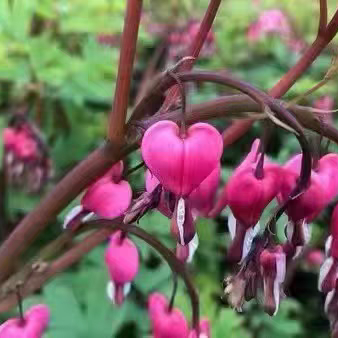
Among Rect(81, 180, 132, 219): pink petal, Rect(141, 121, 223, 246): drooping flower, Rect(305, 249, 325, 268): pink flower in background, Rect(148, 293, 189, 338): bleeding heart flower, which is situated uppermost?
Rect(141, 121, 223, 246): drooping flower

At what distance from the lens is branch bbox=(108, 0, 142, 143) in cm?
88

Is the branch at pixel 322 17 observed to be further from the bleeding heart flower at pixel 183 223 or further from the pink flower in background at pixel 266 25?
the pink flower in background at pixel 266 25

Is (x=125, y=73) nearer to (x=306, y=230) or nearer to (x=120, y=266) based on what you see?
(x=306, y=230)

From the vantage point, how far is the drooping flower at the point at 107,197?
988mm

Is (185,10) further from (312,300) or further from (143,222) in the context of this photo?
(143,222)

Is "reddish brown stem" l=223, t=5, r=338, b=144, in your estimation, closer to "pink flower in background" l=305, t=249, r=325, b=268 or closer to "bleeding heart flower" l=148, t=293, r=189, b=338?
"bleeding heart flower" l=148, t=293, r=189, b=338

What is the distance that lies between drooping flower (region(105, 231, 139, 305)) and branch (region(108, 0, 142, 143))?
307 mm

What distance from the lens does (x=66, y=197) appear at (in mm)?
935

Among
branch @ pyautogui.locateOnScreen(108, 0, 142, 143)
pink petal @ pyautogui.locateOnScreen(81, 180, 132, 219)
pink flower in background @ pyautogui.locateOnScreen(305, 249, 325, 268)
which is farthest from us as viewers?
pink flower in background @ pyautogui.locateOnScreen(305, 249, 325, 268)

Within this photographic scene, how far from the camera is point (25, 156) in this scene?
2.03 m

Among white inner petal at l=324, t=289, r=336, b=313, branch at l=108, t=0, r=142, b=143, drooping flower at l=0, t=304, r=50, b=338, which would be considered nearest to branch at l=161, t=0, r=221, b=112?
branch at l=108, t=0, r=142, b=143

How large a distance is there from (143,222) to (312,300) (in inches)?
29.6

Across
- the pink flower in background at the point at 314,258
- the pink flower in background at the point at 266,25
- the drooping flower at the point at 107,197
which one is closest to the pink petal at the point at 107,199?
the drooping flower at the point at 107,197

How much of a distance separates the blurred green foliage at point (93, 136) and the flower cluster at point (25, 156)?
80 millimetres
